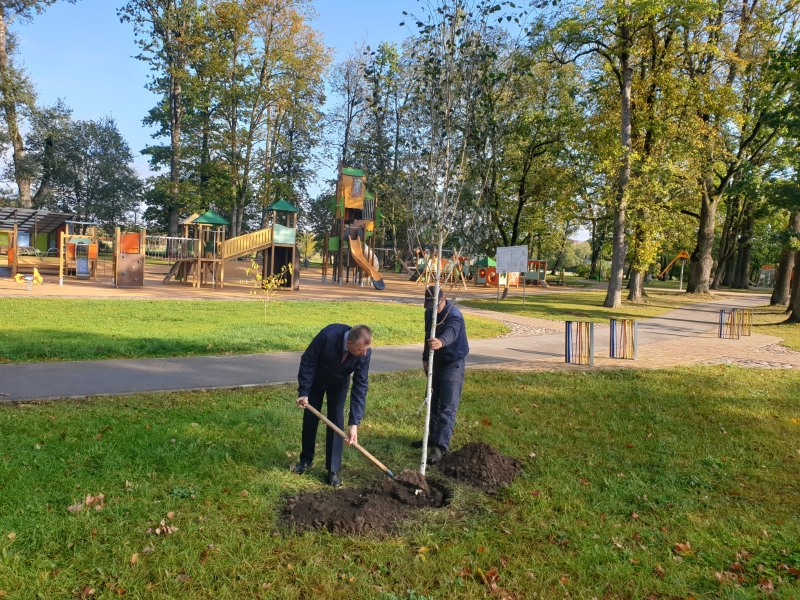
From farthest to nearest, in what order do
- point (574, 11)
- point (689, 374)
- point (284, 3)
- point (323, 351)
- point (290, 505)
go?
point (284, 3), point (574, 11), point (689, 374), point (323, 351), point (290, 505)

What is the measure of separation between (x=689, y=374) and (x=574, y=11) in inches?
634

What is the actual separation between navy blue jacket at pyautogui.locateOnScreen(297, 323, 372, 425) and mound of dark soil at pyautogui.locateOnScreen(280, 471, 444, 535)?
1.83 ft

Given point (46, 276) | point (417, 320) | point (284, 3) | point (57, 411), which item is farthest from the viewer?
point (284, 3)

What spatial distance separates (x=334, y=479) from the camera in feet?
15.1

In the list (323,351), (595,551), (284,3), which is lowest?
(595,551)

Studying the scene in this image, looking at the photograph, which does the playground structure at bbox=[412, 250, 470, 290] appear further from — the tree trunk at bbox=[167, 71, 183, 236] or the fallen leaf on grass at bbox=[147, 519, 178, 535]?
the tree trunk at bbox=[167, 71, 183, 236]

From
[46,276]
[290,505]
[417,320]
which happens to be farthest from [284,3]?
[290,505]

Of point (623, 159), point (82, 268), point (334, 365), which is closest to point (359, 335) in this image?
point (334, 365)

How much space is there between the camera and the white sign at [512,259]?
21.4 m

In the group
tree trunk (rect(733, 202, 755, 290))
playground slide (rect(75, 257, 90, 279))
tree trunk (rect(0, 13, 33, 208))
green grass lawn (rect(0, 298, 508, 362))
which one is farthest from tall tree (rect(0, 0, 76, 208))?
tree trunk (rect(733, 202, 755, 290))

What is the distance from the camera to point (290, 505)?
164 inches

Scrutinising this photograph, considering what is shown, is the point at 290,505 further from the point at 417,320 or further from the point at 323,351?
the point at 417,320

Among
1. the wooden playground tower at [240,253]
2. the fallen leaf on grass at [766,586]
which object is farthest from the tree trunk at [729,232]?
the fallen leaf on grass at [766,586]

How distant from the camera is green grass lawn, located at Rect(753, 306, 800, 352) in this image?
47.5 feet
